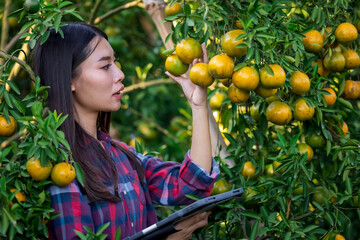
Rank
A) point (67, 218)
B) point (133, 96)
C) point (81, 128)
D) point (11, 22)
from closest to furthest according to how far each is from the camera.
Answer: point (67, 218) < point (81, 128) < point (11, 22) < point (133, 96)

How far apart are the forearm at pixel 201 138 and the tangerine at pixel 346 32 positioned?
55 centimetres

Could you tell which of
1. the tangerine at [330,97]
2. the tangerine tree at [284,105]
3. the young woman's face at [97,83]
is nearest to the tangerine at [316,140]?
the tangerine tree at [284,105]

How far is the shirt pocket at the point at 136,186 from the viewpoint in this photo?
1.70 meters

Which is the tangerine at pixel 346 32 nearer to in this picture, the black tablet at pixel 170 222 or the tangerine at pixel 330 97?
the tangerine at pixel 330 97

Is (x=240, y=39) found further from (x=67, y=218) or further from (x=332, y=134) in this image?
(x=67, y=218)

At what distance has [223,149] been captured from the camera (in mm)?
2006

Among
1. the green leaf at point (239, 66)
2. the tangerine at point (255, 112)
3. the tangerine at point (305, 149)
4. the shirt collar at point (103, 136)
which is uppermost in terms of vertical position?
the green leaf at point (239, 66)

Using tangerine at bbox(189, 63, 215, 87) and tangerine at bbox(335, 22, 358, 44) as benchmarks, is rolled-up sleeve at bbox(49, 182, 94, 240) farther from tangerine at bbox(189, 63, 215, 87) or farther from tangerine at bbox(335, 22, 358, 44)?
tangerine at bbox(335, 22, 358, 44)

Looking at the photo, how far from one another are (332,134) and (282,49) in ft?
1.35

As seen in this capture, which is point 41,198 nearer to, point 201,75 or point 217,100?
point 201,75

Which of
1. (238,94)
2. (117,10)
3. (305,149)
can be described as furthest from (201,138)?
(117,10)

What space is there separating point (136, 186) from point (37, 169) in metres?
0.42

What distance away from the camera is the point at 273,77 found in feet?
4.95

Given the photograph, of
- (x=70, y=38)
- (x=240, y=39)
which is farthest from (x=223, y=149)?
(x=70, y=38)
